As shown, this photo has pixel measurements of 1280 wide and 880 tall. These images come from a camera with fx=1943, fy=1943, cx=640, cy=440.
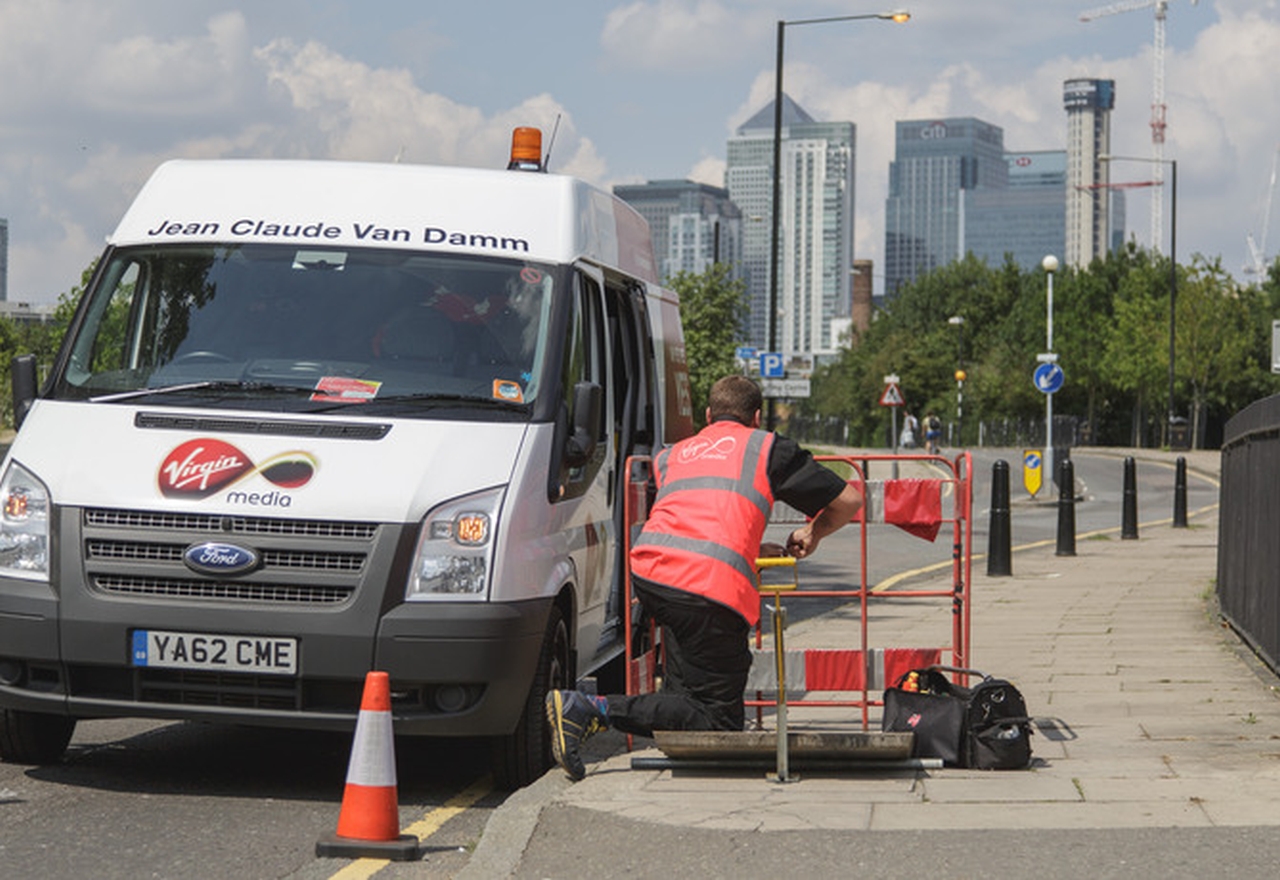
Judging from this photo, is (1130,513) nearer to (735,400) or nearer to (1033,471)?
(1033,471)

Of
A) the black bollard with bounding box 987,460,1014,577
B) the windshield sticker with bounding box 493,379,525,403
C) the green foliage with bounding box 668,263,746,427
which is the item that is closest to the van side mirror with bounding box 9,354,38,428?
the windshield sticker with bounding box 493,379,525,403

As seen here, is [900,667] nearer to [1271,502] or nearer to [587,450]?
[587,450]

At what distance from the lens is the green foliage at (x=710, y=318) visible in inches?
1676

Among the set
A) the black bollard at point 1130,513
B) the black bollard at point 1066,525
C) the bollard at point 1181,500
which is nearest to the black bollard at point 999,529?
the black bollard at point 1066,525

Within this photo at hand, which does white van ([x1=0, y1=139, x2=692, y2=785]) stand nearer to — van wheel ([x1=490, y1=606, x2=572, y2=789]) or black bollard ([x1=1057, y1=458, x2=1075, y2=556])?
van wheel ([x1=490, y1=606, x2=572, y2=789])

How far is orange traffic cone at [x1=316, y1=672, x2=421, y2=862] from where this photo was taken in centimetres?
618

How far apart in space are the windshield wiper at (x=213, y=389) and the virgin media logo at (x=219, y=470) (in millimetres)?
499

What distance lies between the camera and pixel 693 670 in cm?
750

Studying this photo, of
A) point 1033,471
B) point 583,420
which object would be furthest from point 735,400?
point 1033,471

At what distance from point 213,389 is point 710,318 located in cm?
3697

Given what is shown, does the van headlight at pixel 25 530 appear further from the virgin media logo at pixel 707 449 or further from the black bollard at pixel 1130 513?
the black bollard at pixel 1130 513

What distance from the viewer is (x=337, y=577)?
23.5 feet

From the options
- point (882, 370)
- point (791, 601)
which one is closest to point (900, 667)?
point (791, 601)

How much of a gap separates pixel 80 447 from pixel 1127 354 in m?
77.5
